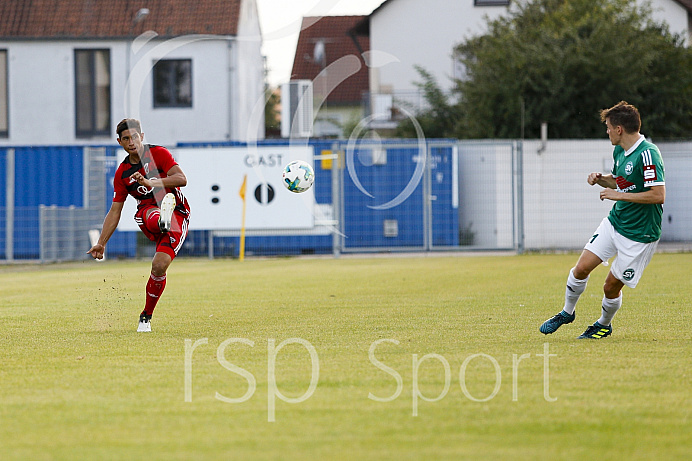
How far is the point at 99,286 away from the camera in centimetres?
1662

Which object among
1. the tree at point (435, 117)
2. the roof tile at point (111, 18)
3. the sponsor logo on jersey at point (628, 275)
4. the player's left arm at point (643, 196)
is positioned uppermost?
the roof tile at point (111, 18)

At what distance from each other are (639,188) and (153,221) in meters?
4.71

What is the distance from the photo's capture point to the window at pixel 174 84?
34562 mm

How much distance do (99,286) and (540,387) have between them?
11916 mm

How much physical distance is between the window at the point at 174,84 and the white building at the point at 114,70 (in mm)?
36

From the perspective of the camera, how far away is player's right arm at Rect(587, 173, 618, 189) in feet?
27.4

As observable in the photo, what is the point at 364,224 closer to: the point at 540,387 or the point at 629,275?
the point at 629,275

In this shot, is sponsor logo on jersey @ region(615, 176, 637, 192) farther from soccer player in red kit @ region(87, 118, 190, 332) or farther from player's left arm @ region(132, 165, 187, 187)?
soccer player in red kit @ region(87, 118, 190, 332)

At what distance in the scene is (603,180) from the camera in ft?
27.7

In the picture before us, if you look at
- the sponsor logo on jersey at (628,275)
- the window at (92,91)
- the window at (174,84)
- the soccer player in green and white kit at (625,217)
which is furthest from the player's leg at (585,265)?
the window at (92,91)

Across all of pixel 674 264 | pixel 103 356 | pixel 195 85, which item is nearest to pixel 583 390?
pixel 103 356

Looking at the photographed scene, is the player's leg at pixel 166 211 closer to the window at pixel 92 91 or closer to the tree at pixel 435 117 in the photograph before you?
the window at pixel 92 91

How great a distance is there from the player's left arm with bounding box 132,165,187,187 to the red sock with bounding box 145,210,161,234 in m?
0.40

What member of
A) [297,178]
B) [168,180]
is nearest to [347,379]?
[168,180]
